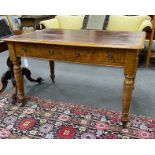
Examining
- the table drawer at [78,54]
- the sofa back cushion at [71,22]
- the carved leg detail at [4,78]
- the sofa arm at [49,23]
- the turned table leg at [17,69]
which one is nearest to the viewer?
the table drawer at [78,54]

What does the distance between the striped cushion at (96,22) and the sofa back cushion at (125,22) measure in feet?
0.33

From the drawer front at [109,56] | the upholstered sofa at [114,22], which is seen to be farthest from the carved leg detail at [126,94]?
the upholstered sofa at [114,22]

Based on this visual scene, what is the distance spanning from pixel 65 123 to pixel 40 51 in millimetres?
656

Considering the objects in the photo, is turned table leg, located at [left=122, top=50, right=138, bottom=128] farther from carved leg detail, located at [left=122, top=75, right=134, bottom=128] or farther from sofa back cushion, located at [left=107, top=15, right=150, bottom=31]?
sofa back cushion, located at [left=107, top=15, right=150, bottom=31]

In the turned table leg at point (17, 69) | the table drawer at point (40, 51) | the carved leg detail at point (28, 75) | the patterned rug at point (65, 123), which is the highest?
the table drawer at point (40, 51)

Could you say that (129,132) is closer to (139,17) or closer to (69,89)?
(69,89)

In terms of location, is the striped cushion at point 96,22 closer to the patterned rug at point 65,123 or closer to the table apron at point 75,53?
the patterned rug at point 65,123

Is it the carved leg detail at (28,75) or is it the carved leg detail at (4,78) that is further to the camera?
the carved leg detail at (28,75)

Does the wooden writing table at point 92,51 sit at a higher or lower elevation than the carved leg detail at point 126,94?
higher

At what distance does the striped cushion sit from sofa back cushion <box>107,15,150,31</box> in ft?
0.33

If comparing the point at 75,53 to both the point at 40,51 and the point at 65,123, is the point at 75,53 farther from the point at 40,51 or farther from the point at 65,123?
the point at 65,123

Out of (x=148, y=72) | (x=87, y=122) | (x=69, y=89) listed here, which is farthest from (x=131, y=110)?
(x=148, y=72)

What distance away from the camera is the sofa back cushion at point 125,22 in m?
3.32

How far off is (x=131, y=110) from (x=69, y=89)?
0.79 m
